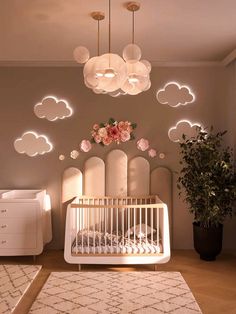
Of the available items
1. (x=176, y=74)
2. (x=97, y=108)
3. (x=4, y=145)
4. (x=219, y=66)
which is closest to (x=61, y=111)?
(x=97, y=108)

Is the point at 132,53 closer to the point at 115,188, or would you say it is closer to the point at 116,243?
the point at 116,243

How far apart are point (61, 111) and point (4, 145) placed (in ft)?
2.82

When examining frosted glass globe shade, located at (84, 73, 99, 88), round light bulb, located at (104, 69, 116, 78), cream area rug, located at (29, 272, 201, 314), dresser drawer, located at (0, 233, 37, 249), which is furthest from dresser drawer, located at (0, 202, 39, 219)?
round light bulb, located at (104, 69, 116, 78)

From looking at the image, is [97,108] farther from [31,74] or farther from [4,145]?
[4,145]

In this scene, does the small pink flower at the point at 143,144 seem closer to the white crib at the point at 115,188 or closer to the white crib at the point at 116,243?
the white crib at the point at 115,188

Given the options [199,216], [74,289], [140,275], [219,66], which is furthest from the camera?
[219,66]

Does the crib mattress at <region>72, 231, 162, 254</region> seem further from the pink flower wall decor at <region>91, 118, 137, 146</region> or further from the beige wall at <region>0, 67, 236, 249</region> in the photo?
the pink flower wall decor at <region>91, 118, 137, 146</region>

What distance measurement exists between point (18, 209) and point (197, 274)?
2.05 metres

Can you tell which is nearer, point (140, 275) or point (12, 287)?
point (12, 287)

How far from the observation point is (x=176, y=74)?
4449mm

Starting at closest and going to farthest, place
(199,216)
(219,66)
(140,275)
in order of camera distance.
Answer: (140,275) < (199,216) < (219,66)

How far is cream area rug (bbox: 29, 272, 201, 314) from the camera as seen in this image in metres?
2.66

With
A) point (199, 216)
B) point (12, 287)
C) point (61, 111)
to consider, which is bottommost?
point (12, 287)

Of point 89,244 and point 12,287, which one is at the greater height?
point 89,244
